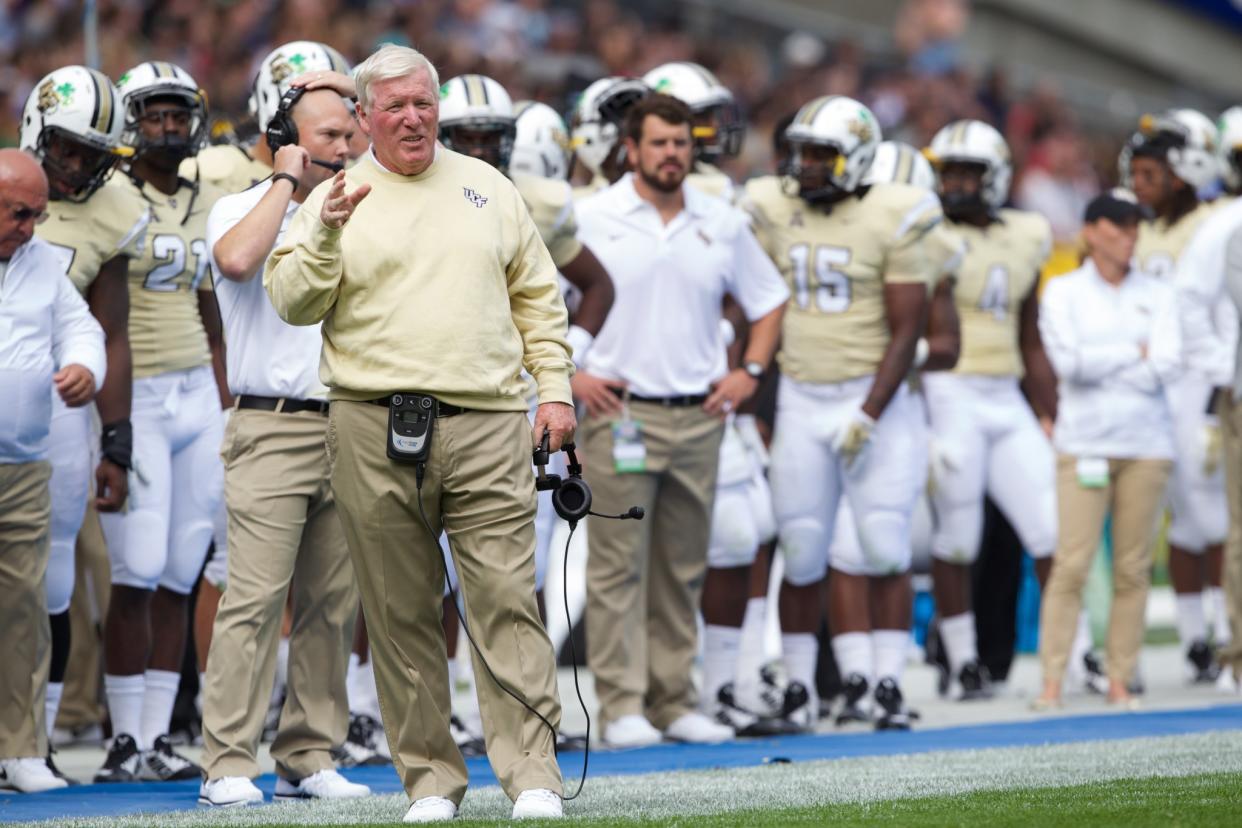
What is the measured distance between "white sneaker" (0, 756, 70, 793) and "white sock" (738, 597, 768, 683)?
344cm

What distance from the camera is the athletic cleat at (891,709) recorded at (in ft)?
28.7

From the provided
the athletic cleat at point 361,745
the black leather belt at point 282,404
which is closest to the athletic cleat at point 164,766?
the athletic cleat at point 361,745

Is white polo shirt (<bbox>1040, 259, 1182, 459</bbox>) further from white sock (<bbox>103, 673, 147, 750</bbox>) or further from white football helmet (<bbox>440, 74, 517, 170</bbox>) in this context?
white sock (<bbox>103, 673, 147, 750</bbox>)

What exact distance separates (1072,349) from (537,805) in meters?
4.62

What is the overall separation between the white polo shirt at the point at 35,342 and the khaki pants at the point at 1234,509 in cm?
517

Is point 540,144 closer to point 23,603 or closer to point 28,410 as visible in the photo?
point 28,410

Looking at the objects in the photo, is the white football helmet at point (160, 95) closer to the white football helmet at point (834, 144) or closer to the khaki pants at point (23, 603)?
the khaki pants at point (23, 603)

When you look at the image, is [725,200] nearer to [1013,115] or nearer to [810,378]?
[810,378]

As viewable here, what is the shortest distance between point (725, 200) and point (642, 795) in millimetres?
3545

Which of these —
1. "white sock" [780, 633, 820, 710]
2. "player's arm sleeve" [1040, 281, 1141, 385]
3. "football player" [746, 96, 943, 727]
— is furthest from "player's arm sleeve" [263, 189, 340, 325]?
"player's arm sleeve" [1040, 281, 1141, 385]

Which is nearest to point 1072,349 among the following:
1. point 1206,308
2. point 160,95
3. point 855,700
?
point 1206,308

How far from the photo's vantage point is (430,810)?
5777 millimetres

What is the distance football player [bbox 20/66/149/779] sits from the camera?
7.39m

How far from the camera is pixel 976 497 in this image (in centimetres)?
1021
